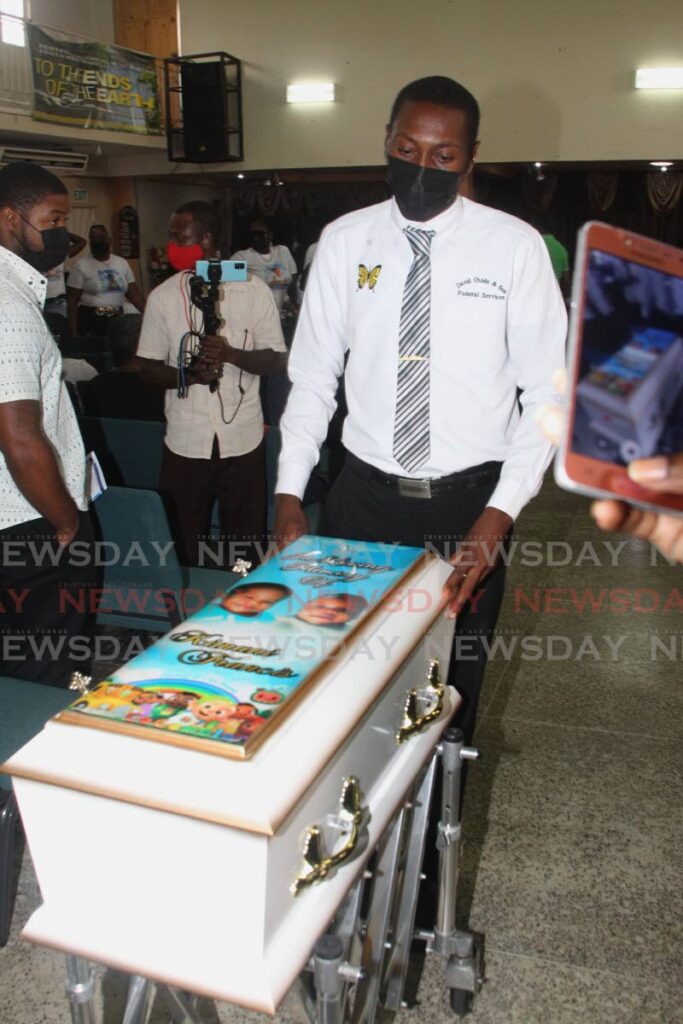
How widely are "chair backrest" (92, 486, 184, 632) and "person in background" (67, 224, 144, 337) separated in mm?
5517

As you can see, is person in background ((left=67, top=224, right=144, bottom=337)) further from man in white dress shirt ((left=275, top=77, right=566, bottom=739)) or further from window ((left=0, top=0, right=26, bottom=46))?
man in white dress shirt ((left=275, top=77, right=566, bottom=739))

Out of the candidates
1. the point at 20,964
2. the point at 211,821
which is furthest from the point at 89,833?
the point at 20,964

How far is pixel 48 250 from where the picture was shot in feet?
7.51

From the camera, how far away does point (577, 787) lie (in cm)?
260

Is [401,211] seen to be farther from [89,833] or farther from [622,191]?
[622,191]

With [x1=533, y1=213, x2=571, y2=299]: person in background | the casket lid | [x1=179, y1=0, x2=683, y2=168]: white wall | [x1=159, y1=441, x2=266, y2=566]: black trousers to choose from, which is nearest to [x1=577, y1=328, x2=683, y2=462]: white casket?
the casket lid

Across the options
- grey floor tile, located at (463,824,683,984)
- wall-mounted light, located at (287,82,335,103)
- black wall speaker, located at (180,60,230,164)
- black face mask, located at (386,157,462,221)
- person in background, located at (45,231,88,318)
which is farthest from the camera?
black wall speaker, located at (180,60,230,164)

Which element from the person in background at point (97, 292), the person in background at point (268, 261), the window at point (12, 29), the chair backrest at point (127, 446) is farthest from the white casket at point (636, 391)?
the window at point (12, 29)

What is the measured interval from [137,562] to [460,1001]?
149 centimetres

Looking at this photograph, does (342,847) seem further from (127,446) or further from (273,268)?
(273,268)

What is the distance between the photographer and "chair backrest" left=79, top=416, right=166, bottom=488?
364 centimetres

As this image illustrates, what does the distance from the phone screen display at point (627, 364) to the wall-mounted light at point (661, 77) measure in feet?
32.1

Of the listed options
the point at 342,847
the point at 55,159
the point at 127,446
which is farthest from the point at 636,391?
the point at 55,159

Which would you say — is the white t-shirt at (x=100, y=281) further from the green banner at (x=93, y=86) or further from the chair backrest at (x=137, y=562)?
the chair backrest at (x=137, y=562)
